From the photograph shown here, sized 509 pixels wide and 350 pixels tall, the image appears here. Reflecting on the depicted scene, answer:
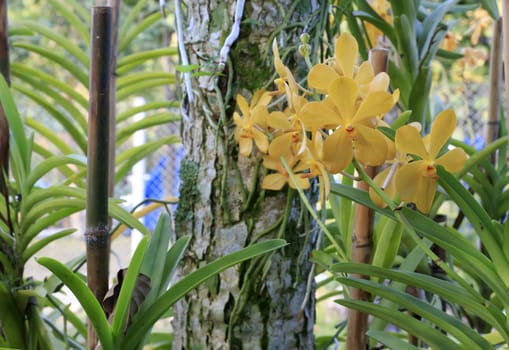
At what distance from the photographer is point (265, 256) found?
68 centimetres

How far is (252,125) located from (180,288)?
18 centimetres

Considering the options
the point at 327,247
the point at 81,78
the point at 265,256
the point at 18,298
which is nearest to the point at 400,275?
the point at 265,256

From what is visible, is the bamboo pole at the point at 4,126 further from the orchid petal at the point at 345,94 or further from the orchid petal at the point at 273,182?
the orchid petal at the point at 345,94

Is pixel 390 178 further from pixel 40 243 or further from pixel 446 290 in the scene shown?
pixel 40 243

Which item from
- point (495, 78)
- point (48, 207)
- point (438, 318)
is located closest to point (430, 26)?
point (495, 78)

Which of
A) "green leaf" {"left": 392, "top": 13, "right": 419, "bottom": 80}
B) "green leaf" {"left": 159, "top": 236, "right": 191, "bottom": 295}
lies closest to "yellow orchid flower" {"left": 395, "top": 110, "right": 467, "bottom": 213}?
"green leaf" {"left": 159, "top": 236, "right": 191, "bottom": 295}

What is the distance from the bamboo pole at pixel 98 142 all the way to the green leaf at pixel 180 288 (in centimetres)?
5

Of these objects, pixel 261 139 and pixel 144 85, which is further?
pixel 144 85

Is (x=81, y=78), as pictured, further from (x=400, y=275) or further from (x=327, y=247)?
(x=400, y=275)

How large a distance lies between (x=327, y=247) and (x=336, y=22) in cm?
30

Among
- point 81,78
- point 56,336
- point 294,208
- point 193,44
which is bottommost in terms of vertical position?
point 56,336

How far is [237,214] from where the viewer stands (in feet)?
2.25

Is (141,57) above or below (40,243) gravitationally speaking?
above

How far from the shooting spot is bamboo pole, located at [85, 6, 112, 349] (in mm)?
512
